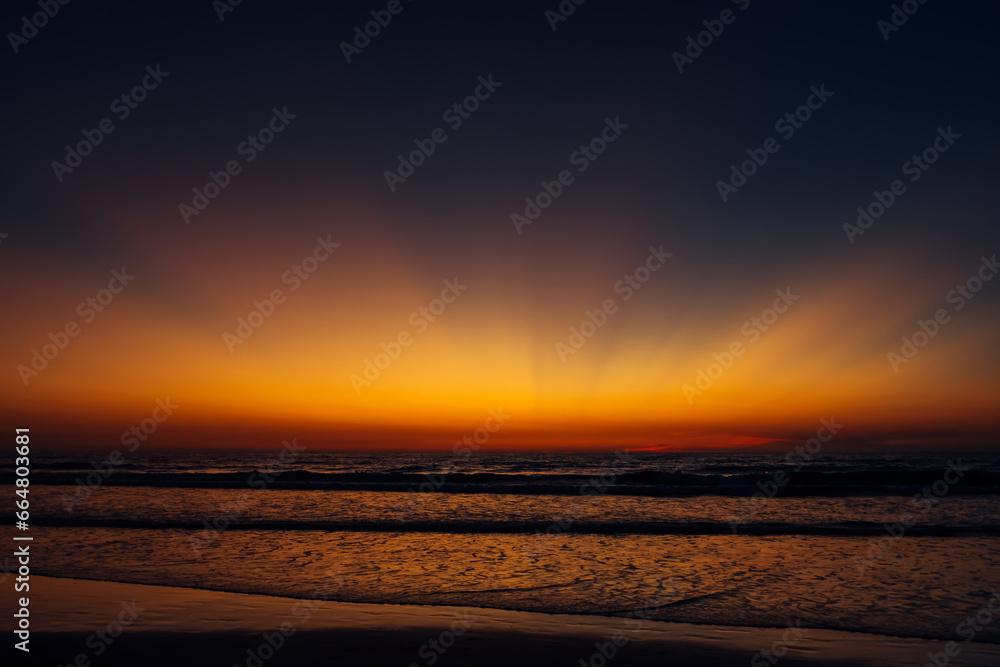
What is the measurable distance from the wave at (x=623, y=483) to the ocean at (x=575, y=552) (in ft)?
16.4

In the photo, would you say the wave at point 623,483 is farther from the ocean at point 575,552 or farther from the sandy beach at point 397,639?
the sandy beach at point 397,639

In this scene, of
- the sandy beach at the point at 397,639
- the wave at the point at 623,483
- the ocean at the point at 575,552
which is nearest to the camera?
the sandy beach at the point at 397,639

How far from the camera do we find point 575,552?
14.8 meters

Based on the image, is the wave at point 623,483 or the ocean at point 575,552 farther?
the wave at point 623,483

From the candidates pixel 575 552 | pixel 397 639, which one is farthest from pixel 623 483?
pixel 397 639

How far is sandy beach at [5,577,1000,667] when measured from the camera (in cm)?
726

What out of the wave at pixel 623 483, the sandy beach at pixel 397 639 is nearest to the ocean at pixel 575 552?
the sandy beach at pixel 397 639

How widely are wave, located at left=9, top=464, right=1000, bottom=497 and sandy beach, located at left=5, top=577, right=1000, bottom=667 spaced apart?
26605 mm

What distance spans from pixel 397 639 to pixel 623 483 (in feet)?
120

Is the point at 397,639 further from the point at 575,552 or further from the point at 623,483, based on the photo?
the point at 623,483

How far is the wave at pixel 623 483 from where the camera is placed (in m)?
36.3

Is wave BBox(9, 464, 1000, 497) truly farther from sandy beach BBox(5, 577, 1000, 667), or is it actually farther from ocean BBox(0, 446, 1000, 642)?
sandy beach BBox(5, 577, 1000, 667)

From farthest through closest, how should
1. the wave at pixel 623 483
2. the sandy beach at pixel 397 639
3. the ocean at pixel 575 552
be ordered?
the wave at pixel 623 483 → the ocean at pixel 575 552 → the sandy beach at pixel 397 639

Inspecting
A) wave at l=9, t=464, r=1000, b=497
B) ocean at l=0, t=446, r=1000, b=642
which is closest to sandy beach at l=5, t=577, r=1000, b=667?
ocean at l=0, t=446, r=1000, b=642
